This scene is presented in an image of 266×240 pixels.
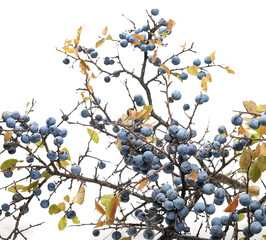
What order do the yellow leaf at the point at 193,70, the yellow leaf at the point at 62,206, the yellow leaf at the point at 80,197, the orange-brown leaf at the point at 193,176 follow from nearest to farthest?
the orange-brown leaf at the point at 193,176, the yellow leaf at the point at 80,197, the yellow leaf at the point at 62,206, the yellow leaf at the point at 193,70

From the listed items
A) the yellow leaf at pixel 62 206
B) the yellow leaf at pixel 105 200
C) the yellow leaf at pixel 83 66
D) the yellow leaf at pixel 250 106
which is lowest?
the yellow leaf at pixel 105 200

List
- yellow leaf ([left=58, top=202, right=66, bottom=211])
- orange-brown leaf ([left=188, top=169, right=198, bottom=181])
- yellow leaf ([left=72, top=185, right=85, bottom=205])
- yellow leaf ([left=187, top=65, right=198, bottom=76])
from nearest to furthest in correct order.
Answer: orange-brown leaf ([left=188, top=169, right=198, bottom=181]) → yellow leaf ([left=72, top=185, right=85, bottom=205]) → yellow leaf ([left=58, top=202, right=66, bottom=211]) → yellow leaf ([left=187, top=65, right=198, bottom=76])

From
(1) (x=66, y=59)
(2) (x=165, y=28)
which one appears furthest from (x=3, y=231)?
(2) (x=165, y=28)

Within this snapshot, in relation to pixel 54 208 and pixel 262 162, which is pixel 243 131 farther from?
pixel 54 208

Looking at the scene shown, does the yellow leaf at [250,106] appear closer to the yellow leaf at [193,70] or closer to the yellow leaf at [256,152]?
the yellow leaf at [256,152]

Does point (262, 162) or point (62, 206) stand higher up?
point (62, 206)

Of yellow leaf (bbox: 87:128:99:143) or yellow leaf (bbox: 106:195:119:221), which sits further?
yellow leaf (bbox: 87:128:99:143)

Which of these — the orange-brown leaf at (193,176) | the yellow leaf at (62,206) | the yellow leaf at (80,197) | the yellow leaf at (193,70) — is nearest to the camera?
the orange-brown leaf at (193,176)

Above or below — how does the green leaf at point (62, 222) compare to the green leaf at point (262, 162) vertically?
above

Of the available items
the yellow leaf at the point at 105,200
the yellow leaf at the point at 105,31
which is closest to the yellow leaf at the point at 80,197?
the yellow leaf at the point at 105,200

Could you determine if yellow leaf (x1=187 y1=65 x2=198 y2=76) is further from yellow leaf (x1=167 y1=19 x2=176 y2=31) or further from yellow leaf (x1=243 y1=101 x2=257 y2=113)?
yellow leaf (x1=243 y1=101 x2=257 y2=113)

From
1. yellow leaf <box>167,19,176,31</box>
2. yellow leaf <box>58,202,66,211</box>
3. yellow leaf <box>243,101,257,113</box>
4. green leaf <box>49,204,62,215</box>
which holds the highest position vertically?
yellow leaf <box>167,19,176,31</box>

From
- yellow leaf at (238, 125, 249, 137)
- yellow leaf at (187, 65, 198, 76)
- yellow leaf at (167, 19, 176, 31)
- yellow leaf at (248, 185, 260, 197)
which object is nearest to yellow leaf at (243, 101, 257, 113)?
yellow leaf at (238, 125, 249, 137)

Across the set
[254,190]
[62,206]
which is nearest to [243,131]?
[254,190]
